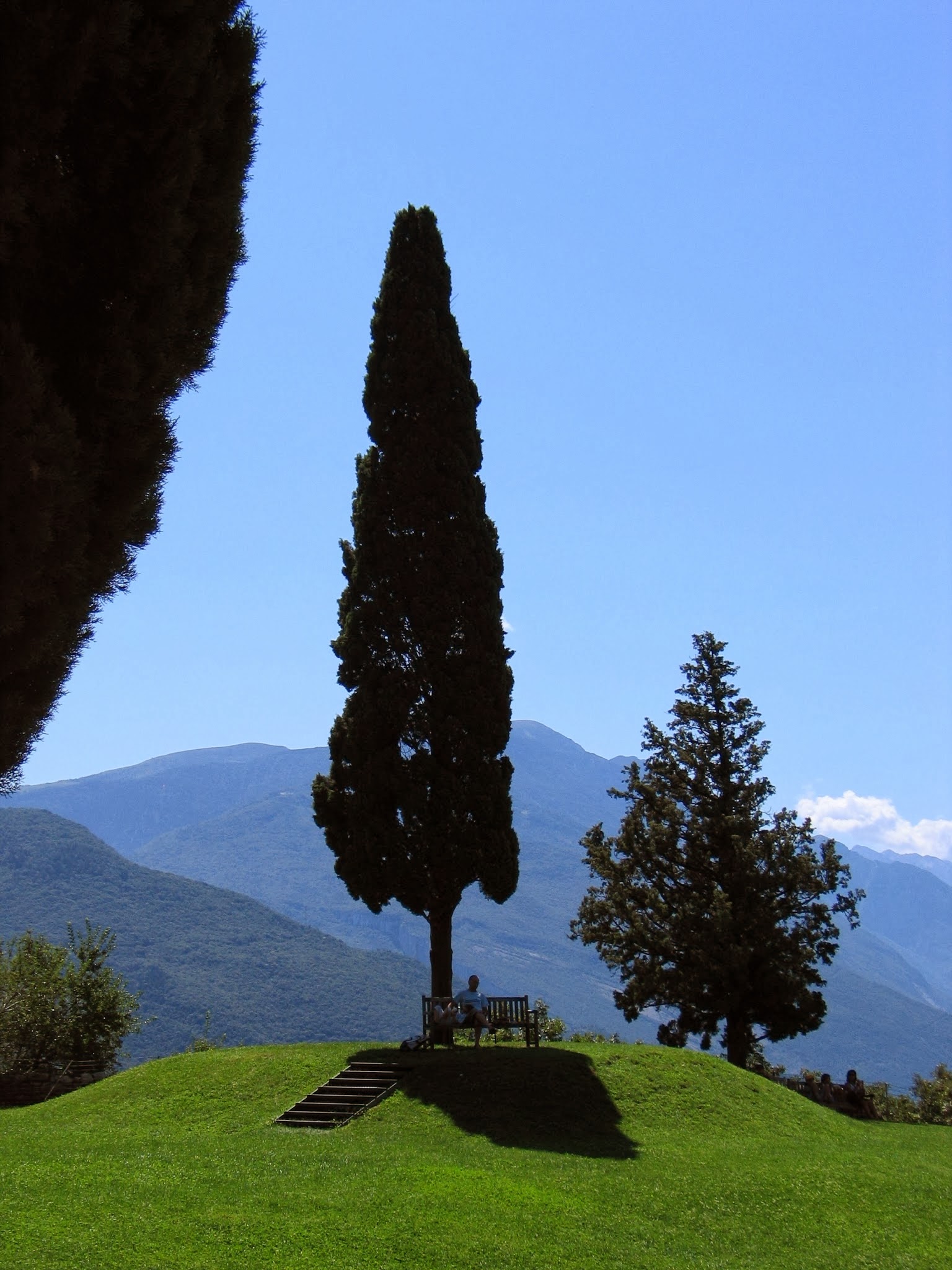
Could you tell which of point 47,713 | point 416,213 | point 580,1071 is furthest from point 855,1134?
point 416,213

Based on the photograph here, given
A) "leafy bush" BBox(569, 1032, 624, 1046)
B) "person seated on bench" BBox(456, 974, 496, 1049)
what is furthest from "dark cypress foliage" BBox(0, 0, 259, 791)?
"leafy bush" BBox(569, 1032, 624, 1046)

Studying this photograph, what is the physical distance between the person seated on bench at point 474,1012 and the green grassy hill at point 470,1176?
1.82 ft

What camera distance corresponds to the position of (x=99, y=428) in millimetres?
8547

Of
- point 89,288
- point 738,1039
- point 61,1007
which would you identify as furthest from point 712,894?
point 89,288

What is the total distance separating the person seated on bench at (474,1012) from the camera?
20.9 metres

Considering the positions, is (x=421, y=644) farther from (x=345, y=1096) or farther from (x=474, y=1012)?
(x=345, y=1096)

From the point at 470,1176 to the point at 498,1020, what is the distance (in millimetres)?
9141

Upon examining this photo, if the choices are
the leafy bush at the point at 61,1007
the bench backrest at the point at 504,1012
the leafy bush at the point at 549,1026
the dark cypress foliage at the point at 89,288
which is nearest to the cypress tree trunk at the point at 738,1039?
the leafy bush at the point at 549,1026

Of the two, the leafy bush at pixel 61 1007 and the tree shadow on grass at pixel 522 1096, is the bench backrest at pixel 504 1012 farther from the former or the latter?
the leafy bush at pixel 61 1007

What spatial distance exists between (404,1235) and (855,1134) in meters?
12.7

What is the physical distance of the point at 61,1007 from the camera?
2827 centimetres

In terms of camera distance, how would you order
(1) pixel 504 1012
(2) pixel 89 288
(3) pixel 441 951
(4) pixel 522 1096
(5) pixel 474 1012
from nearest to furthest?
(2) pixel 89 288 < (4) pixel 522 1096 < (5) pixel 474 1012 < (1) pixel 504 1012 < (3) pixel 441 951

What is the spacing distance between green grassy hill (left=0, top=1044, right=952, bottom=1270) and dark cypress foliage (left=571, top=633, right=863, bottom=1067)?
10.0 meters

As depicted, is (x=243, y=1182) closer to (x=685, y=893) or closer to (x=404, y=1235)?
(x=404, y=1235)
